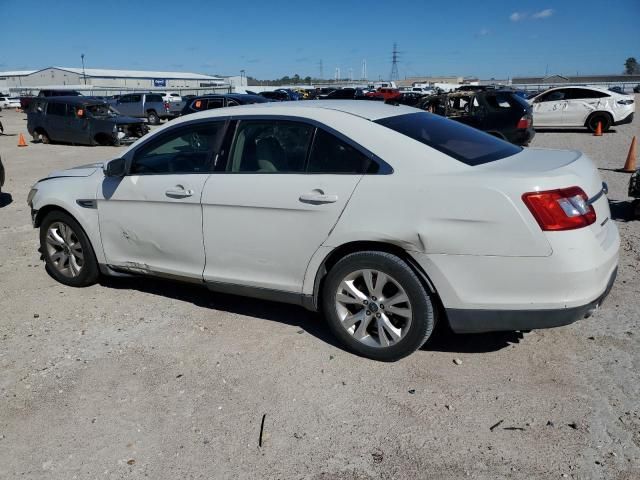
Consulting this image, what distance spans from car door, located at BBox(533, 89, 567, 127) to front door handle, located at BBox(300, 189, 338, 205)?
60.9 feet

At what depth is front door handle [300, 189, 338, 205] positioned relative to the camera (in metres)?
3.52

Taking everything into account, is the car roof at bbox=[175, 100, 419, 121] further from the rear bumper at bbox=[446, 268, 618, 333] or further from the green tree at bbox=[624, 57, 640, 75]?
the green tree at bbox=[624, 57, 640, 75]

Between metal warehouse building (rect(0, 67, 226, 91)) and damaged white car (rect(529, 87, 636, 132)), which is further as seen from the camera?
metal warehouse building (rect(0, 67, 226, 91))

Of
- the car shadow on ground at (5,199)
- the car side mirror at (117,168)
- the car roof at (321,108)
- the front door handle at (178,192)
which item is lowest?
the car shadow on ground at (5,199)

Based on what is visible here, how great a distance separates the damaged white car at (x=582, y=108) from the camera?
18859 millimetres

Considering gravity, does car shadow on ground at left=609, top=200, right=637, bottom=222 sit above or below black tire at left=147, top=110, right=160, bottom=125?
below

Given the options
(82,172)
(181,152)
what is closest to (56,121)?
(82,172)

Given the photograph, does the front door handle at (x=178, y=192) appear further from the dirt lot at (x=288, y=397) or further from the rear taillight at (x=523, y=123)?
the rear taillight at (x=523, y=123)

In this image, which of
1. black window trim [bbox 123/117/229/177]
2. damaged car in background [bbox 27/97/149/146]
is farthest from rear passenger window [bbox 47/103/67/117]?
black window trim [bbox 123/117/229/177]

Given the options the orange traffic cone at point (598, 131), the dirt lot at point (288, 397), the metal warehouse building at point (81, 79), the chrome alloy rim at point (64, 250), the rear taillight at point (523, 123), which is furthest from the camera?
the metal warehouse building at point (81, 79)

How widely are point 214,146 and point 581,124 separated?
60.9 feet

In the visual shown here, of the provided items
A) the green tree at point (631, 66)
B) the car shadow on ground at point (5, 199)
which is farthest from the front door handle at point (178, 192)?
the green tree at point (631, 66)

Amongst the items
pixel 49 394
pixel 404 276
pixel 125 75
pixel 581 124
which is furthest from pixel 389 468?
pixel 125 75

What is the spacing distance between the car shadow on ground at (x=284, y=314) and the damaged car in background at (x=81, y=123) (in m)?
14.6
